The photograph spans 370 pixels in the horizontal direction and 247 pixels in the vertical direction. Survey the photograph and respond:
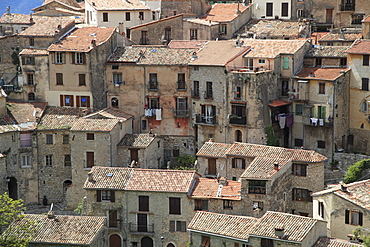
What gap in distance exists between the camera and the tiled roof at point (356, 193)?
66500mm

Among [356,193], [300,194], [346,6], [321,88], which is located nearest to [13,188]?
[300,194]

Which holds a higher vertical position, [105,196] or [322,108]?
[322,108]

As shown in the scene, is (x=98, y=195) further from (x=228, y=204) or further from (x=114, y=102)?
(x=114, y=102)

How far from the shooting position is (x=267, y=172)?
70688 millimetres

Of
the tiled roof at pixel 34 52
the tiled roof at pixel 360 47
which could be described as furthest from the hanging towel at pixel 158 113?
the tiled roof at pixel 360 47

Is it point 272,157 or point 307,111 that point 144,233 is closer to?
point 272,157

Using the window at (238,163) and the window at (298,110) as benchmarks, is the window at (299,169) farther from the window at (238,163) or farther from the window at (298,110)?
the window at (298,110)

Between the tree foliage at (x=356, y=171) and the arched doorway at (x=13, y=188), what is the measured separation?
30.1 m

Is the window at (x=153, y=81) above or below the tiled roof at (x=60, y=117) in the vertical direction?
above

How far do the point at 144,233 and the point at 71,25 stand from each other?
2750 cm

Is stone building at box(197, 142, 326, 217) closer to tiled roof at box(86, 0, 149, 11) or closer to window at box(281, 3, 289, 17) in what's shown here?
tiled roof at box(86, 0, 149, 11)

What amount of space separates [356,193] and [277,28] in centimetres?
2977

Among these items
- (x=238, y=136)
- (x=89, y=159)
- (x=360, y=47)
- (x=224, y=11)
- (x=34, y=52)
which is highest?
(x=224, y=11)

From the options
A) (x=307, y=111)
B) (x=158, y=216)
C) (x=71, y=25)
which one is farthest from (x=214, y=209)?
(x=71, y=25)
